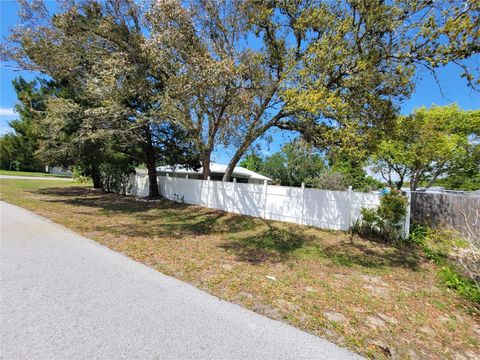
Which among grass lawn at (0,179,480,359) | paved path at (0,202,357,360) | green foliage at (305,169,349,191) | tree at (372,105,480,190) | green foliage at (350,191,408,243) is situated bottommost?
grass lawn at (0,179,480,359)

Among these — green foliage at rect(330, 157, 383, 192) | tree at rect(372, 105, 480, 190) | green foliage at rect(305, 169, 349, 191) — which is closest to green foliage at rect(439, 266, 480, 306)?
tree at rect(372, 105, 480, 190)

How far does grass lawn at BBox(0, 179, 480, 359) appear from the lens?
3256 mm

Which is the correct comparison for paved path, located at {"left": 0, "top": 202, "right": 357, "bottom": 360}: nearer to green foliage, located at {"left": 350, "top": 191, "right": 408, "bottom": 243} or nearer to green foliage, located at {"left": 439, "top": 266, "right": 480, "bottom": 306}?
green foliage, located at {"left": 439, "top": 266, "right": 480, "bottom": 306}

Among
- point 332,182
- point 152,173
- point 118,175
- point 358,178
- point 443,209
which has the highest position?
point 358,178

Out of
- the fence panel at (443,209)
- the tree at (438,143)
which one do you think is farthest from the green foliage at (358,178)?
the fence panel at (443,209)

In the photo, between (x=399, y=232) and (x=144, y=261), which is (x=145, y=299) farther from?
(x=399, y=232)

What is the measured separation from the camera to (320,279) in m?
5.04

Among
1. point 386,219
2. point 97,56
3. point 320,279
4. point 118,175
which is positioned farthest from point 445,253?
point 118,175

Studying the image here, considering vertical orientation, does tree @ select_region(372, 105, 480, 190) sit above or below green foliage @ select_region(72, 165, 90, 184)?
above

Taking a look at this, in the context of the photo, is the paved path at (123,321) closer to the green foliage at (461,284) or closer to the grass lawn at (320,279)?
the grass lawn at (320,279)

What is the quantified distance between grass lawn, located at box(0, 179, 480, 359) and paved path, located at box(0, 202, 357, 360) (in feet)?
1.14

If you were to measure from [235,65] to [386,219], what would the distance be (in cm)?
686

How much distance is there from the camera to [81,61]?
12.3 m

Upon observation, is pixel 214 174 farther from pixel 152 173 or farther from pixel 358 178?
pixel 358 178
